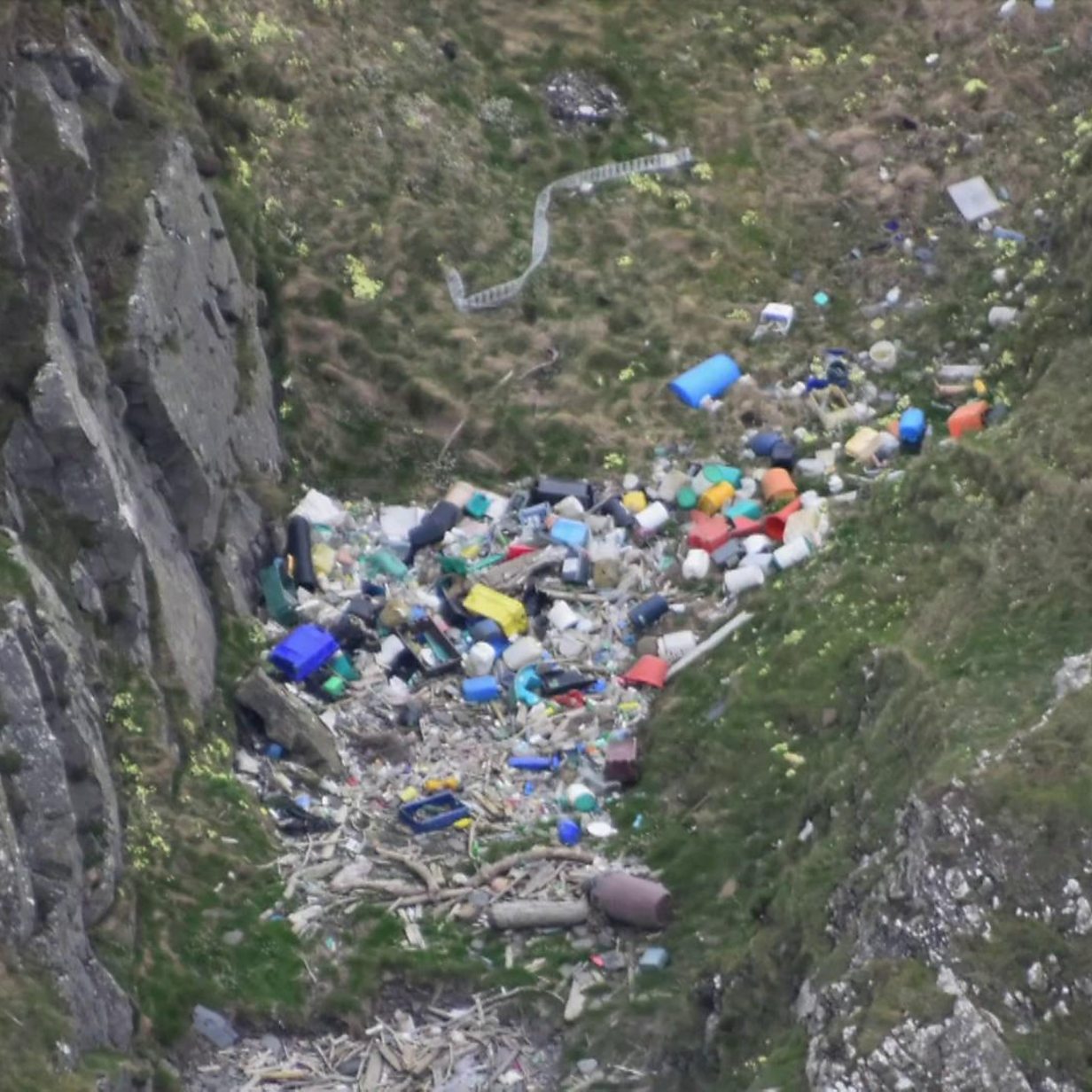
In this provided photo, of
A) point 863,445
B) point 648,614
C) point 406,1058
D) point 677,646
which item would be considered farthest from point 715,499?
point 406,1058

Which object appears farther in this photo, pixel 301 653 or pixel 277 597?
pixel 277 597

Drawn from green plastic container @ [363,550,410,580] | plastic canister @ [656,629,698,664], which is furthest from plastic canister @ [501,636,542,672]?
green plastic container @ [363,550,410,580]

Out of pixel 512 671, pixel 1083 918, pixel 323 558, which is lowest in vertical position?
pixel 323 558

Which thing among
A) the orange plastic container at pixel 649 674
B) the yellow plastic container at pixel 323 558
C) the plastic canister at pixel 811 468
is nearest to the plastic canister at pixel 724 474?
the plastic canister at pixel 811 468

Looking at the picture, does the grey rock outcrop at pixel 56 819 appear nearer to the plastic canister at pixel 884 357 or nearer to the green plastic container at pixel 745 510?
the green plastic container at pixel 745 510

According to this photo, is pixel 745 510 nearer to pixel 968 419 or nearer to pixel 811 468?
pixel 811 468

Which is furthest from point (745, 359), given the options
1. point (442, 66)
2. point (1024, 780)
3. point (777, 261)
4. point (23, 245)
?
point (1024, 780)
